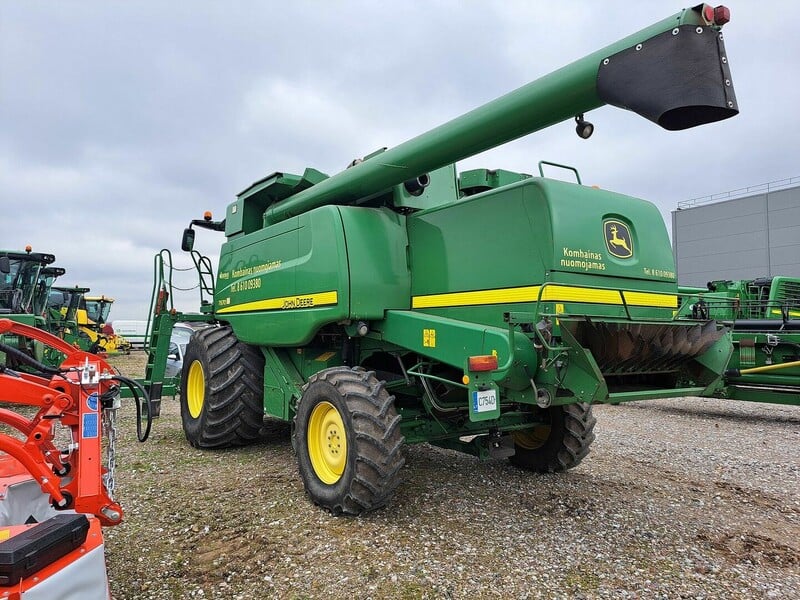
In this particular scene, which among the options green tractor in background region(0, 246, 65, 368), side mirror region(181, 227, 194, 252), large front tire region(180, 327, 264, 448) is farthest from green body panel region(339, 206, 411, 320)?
green tractor in background region(0, 246, 65, 368)

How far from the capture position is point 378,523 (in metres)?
3.98

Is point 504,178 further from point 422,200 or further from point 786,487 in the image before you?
point 786,487

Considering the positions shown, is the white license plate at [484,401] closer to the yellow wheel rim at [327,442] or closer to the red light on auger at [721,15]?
the yellow wheel rim at [327,442]

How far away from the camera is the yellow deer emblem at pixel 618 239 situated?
4027 millimetres

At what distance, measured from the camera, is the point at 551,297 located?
367 cm

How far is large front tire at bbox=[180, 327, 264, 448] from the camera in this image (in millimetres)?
5941

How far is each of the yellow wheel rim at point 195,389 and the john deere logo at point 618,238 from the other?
4.64 metres

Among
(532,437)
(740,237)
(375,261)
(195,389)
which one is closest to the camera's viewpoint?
(375,261)

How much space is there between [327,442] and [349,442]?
53 cm

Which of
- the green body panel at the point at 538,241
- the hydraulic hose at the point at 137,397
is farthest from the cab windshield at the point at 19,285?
the green body panel at the point at 538,241

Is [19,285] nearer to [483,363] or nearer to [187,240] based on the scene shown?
[187,240]

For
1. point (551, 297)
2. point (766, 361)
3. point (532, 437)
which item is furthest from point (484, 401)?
point (766, 361)

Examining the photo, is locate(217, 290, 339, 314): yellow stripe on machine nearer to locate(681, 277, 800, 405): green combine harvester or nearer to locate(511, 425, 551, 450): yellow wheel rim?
locate(511, 425, 551, 450): yellow wheel rim

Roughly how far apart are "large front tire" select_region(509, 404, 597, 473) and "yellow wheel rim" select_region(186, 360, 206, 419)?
12.1 ft
